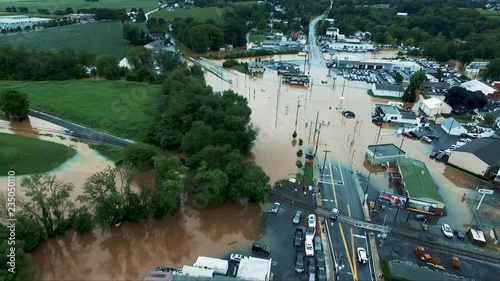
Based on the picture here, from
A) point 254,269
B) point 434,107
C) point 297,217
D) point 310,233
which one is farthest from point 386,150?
point 254,269

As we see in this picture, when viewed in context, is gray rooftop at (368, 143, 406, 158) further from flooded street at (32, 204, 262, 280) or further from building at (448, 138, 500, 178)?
flooded street at (32, 204, 262, 280)

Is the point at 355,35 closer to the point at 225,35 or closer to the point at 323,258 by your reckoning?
the point at 225,35

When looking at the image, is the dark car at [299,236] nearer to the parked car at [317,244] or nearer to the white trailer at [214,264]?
the parked car at [317,244]

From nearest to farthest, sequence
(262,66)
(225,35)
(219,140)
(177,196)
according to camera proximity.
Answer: (177,196) → (219,140) → (262,66) → (225,35)

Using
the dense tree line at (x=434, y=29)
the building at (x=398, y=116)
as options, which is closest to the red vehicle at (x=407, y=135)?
the building at (x=398, y=116)

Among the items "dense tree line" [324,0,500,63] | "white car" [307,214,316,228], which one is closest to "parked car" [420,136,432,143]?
"white car" [307,214,316,228]

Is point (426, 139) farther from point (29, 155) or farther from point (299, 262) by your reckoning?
point (29, 155)

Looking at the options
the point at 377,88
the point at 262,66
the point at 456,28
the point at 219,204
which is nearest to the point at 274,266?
the point at 219,204
